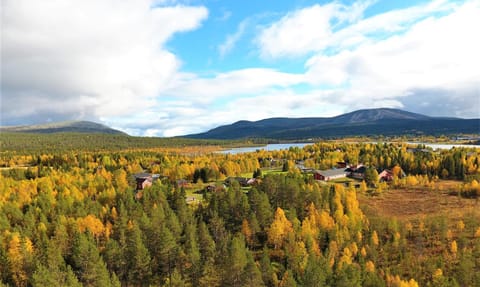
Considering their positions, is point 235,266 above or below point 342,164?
below

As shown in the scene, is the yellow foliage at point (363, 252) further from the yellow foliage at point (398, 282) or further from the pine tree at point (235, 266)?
the pine tree at point (235, 266)

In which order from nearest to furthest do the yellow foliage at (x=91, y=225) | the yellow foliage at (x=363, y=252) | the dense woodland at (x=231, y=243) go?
the dense woodland at (x=231, y=243)
the yellow foliage at (x=363, y=252)
the yellow foliage at (x=91, y=225)

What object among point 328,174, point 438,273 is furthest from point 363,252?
point 328,174

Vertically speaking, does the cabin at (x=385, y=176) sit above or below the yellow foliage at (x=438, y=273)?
above

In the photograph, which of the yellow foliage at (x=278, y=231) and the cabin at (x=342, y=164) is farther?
the cabin at (x=342, y=164)

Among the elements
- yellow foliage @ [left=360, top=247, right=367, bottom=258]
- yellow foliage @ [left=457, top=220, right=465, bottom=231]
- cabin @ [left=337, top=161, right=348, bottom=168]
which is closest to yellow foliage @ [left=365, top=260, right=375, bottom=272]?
yellow foliage @ [left=360, top=247, right=367, bottom=258]

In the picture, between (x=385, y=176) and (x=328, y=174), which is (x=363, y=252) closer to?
(x=328, y=174)

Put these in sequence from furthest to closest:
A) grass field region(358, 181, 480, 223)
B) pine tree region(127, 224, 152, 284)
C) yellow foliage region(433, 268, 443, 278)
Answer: grass field region(358, 181, 480, 223) → pine tree region(127, 224, 152, 284) → yellow foliage region(433, 268, 443, 278)

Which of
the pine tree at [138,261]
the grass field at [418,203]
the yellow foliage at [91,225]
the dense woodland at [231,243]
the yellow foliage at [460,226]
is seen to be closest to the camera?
the dense woodland at [231,243]

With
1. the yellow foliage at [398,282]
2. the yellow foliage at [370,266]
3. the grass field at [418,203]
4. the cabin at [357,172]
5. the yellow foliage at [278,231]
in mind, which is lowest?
the yellow foliage at [398,282]

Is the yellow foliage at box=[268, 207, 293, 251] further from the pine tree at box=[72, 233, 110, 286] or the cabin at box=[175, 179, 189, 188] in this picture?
the cabin at box=[175, 179, 189, 188]

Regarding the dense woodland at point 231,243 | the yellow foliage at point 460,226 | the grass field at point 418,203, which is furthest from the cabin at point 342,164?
the yellow foliage at point 460,226

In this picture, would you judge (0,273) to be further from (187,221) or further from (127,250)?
(187,221)
